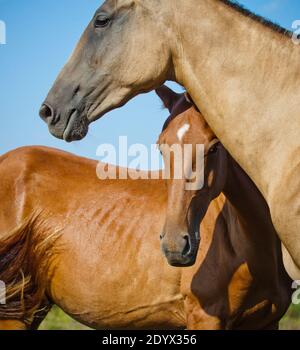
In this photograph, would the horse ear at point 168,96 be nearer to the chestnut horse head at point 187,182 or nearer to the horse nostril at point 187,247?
the chestnut horse head at point 187,182

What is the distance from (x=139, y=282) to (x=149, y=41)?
1903mm

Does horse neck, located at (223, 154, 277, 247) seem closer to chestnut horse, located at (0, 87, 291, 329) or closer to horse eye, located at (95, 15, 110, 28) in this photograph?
chestnut horse, located at (0, 87, 291, 329)

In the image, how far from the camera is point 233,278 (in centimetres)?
407

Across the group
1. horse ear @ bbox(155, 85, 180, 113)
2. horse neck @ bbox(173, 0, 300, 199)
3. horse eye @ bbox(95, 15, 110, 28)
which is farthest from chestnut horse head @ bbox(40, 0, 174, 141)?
horse ear @ bbox(155, 85, 180, 113)

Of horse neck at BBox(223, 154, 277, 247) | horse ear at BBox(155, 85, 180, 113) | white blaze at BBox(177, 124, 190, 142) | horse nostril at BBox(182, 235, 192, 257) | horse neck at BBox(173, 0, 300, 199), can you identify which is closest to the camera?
horse neck at BBox(173, 0, 300, 199)

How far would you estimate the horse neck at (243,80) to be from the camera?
10.4ft

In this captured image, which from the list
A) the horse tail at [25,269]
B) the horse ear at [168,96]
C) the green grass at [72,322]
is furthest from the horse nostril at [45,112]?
the green grass at [72,322]

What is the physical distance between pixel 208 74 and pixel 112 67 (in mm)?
544

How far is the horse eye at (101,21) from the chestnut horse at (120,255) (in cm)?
75

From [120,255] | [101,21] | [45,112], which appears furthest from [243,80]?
[120,255]

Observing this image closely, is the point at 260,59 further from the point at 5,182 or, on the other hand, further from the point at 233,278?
the point at 5,182

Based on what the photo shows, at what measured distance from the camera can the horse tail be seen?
16.4 feet

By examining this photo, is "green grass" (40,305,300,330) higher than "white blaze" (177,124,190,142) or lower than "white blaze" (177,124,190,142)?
lower
